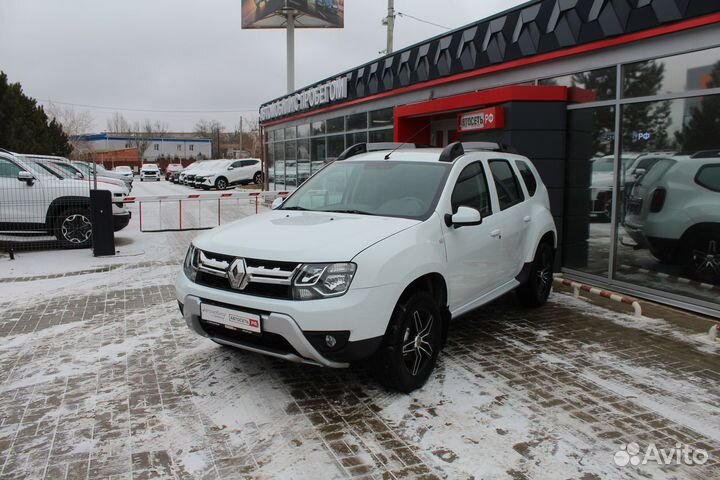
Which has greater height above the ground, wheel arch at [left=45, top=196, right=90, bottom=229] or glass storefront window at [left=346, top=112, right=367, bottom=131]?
glass storefront window at [left=346, top=112, right=367, bottom=131]

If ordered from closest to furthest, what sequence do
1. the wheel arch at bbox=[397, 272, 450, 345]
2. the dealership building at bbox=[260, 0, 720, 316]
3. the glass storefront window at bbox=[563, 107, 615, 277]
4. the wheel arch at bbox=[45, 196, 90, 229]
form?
the wheel arch at bbox=[397, 272, 450, 345] < the dealership building at bbox=[260, 0, 720, 316] < the glass storefront window at bbox=[563, 107, 615, 277] < the wheel arch at bbox=[45, 196, 90, 229]

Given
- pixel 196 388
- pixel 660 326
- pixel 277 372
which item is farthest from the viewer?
pixel 660 326

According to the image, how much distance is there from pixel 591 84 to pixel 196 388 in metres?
6.77

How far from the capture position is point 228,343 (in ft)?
13.4

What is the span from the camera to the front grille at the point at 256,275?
3770 mm

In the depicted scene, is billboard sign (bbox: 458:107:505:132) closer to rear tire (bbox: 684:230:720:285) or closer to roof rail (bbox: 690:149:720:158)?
roof rail (bbox: 690:149:720:158)

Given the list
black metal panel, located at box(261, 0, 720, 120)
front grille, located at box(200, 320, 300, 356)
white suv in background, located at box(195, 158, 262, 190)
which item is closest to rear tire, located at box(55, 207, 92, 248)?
black metal panel, located at box(261, 0, 720, 120)

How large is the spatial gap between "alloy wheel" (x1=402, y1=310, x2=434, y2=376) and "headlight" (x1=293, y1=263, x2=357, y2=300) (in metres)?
0.68

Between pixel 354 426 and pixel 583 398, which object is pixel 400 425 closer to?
pixel 354 426

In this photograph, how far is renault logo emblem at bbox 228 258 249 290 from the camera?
3.91 metres

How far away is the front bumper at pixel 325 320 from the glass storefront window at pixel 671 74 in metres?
5.04

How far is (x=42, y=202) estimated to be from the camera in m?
10.4

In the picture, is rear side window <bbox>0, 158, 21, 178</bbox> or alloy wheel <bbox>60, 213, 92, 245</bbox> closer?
rear side window <bbox>0, 158, 21, 178</bbox>

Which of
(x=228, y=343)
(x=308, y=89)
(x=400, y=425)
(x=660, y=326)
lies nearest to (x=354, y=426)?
(x=400, y=425)
